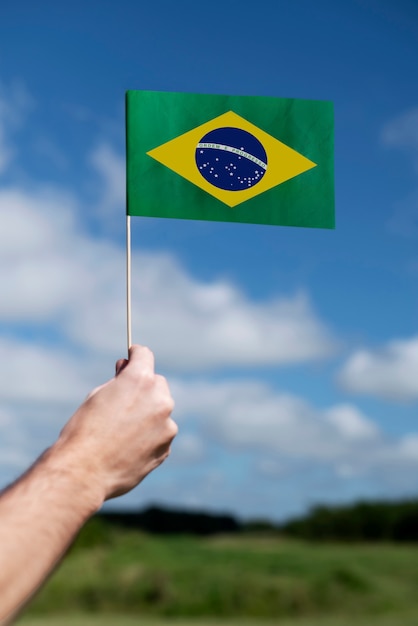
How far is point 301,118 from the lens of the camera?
3.02 metres

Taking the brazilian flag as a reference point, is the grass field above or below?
below

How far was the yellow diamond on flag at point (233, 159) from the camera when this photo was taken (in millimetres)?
2953

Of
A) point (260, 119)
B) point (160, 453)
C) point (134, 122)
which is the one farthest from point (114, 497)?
point (260, 119)

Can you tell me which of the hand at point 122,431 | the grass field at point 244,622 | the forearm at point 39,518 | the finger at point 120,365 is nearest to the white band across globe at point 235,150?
the finger at point 120,365

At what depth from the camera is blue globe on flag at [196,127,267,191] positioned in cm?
299

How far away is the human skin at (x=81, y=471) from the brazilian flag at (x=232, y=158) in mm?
1168

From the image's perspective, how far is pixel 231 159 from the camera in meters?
3.05

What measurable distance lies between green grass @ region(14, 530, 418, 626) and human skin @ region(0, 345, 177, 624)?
11.1 metres

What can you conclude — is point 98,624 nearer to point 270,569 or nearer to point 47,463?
point 270,569

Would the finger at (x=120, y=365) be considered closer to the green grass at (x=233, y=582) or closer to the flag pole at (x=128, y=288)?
the flag pole at (x=128, y=288)

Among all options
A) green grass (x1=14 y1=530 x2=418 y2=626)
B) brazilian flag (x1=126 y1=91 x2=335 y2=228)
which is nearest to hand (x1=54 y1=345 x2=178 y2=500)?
brazilian flag (x1=126 y1=91 x2=335 y2=228)

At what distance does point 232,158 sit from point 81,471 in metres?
1.74

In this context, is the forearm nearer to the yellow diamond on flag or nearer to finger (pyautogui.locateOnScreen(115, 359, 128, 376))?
finger (pyautogui.locateOnScreen(115, 359, 128, 376))

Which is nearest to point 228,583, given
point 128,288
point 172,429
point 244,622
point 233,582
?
point 233,582
